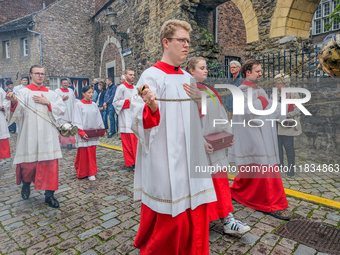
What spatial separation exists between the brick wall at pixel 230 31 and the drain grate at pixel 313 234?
14.1 metres

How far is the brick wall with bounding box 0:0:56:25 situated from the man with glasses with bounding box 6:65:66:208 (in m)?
26.4

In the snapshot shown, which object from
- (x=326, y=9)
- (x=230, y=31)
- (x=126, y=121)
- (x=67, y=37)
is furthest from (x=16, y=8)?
(x=326, y=9)

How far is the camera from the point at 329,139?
5949 millimetres

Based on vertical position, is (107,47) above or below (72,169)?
above

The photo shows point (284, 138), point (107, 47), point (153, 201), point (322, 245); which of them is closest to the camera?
point (153, 201)

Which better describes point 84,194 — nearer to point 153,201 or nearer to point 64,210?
point 64,210

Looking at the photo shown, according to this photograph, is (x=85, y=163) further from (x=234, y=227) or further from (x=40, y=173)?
(x=234, y=227)

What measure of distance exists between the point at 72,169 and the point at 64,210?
236 centimetres

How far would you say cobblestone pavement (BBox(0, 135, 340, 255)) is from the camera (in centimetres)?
267

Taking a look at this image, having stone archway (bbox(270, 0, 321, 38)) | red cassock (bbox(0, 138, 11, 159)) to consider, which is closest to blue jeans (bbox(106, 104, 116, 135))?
red cassock (bbox(0, 138, 11, 159))

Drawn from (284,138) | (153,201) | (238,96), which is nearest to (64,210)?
(153,201)

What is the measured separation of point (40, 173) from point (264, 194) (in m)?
3.35

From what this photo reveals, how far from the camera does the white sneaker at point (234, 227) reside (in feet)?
9.29

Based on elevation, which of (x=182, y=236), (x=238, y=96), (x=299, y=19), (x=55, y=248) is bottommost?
(x=55, y=248)
